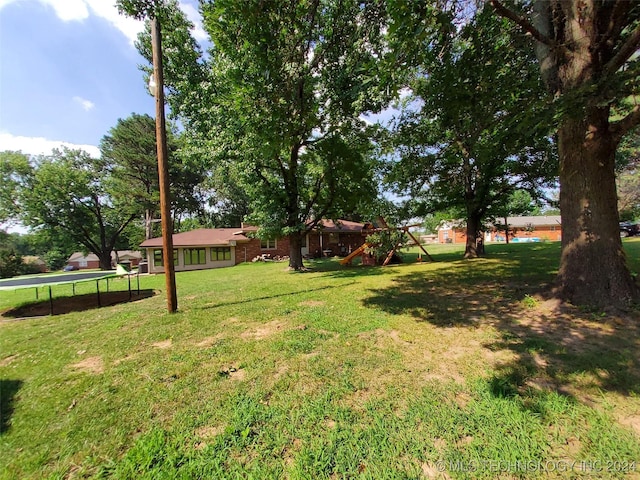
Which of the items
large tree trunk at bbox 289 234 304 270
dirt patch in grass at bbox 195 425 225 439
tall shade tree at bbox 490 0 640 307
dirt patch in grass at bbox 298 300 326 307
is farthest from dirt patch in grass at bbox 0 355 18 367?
large tree trunk at bbox 289 234 304 270

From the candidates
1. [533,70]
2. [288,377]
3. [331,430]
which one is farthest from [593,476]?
[533,70]

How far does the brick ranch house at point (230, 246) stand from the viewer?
2041cm

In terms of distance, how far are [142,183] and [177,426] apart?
107 feet

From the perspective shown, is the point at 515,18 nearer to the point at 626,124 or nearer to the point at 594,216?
the point at 626,124

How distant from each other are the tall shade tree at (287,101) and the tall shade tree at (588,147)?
11.0 ft

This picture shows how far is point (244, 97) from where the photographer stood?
5.39 meters

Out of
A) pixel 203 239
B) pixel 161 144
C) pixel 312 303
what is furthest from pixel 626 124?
pixel 203 239

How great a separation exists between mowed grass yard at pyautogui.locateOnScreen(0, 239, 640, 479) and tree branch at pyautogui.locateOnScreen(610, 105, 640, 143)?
2834 mm

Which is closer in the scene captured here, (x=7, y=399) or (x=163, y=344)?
(x=7, y=399)

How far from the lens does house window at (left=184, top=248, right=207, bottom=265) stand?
828 inches

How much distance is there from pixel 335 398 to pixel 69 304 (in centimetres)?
1076

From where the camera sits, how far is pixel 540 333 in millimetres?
3789

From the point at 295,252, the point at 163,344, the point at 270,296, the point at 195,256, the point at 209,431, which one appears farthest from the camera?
the point at 195,256

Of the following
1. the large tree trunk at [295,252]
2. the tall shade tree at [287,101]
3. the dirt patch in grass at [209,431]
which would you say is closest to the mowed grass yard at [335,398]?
the dirt patch in grass at [209,431]
